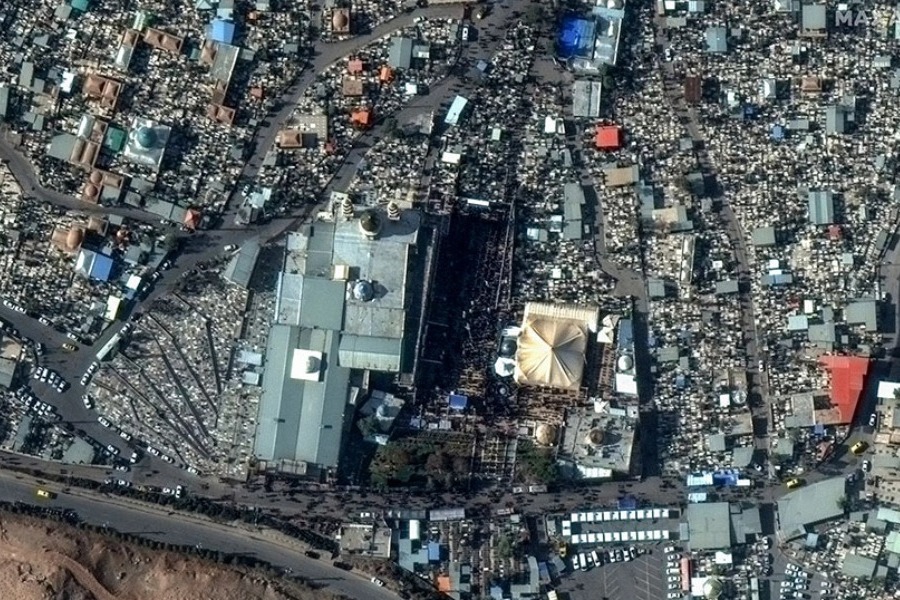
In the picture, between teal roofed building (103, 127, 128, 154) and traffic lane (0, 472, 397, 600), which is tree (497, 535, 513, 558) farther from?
teal roofed building (103, 127, 128, 154)

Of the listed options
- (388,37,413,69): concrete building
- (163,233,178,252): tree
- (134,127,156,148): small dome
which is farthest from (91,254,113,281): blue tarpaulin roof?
(388,37,413,69): concrete building

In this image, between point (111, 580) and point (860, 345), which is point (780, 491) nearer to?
point (860, 345)

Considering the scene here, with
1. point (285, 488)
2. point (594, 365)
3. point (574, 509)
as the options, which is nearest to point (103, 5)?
point (285, 488)

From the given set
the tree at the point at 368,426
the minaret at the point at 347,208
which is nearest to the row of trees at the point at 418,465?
the tree at the point at 368,426

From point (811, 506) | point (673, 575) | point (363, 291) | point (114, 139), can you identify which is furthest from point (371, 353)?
point (811, 506)

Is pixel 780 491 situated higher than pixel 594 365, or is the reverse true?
pixel 594 365

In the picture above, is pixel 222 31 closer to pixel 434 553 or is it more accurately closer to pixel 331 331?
pixel 331 331
